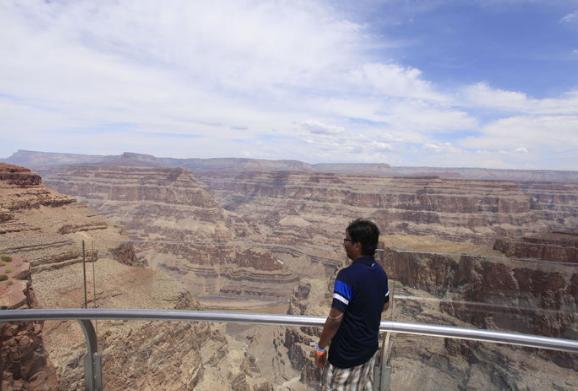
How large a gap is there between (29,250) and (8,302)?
8832 mm

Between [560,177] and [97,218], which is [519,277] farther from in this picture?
[560,177]

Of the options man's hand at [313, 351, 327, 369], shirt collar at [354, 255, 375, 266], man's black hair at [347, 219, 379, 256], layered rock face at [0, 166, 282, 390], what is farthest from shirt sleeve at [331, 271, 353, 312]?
layered rock face at [0, 166, 282, 390]

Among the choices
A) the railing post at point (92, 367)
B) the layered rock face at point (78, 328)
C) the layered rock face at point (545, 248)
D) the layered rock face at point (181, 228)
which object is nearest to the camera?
the railing post at point (92, 367)

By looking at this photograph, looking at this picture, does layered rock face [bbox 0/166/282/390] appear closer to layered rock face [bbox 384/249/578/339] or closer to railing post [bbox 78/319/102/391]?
railing post [bbox 78/319/102/391]

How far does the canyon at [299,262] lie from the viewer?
571 centimetres

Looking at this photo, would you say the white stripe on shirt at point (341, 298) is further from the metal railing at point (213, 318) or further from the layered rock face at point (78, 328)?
the layered rock face at point (78, 328)

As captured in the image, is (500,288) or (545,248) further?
(545,248)

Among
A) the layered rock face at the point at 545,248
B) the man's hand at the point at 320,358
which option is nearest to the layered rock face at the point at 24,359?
the man's hand at the point at 320,358

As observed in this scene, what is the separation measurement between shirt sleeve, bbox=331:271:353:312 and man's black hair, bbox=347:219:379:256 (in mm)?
291

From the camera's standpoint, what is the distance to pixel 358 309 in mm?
2615

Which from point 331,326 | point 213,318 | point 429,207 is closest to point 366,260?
point 331,326

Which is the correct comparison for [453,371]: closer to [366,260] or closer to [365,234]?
[366,260]

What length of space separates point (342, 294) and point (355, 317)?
9.5 inches

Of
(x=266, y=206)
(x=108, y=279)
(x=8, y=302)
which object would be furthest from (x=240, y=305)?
(x=266, y=206)
